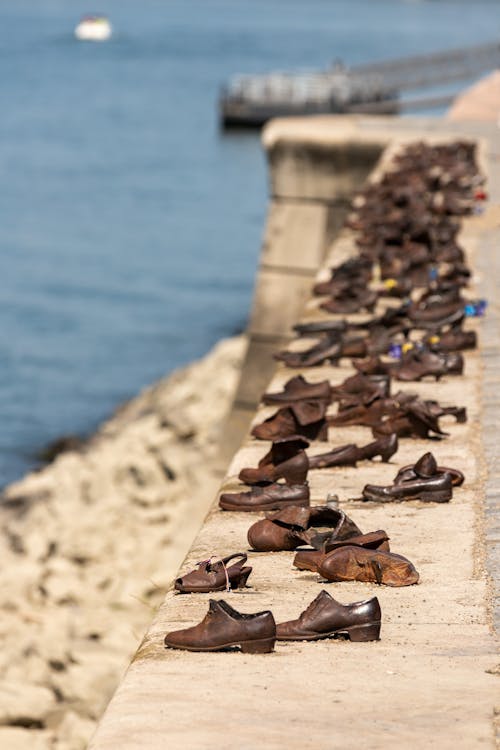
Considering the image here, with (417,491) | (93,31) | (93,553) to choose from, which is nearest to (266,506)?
(417,491)

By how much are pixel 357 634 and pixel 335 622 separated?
0.18 ft

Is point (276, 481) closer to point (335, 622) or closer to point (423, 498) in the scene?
point (423, 498)

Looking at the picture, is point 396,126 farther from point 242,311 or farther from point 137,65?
point 137,65

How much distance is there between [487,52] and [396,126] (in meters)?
33.4

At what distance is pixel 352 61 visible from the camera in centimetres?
10188

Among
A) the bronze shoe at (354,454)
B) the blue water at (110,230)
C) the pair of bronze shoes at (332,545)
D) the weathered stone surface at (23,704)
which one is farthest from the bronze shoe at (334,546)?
the blue water at (110,230)

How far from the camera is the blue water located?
28.4 metres

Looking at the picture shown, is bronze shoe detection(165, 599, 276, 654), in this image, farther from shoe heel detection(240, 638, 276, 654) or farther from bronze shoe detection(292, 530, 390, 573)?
bronze shoe detection(292, 530, 390, 573)

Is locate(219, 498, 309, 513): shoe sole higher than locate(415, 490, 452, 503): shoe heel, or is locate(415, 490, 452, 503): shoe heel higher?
locate(415, 490, 452, 503): shoe heel

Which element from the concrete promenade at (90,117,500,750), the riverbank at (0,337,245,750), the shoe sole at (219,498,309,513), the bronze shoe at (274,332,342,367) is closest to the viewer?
the concrete promenade at (90,117,500,750)

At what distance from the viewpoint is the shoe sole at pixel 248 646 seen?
3.41 metres

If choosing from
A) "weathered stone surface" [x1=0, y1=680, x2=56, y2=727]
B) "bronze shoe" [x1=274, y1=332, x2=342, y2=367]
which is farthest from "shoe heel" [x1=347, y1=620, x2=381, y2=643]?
"weathered stone surface" [x1=0, y1=680, x2=56, y2=727]

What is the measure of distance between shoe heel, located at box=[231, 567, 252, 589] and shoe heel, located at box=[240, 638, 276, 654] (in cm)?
40

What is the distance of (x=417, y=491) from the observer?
458 centimetres
